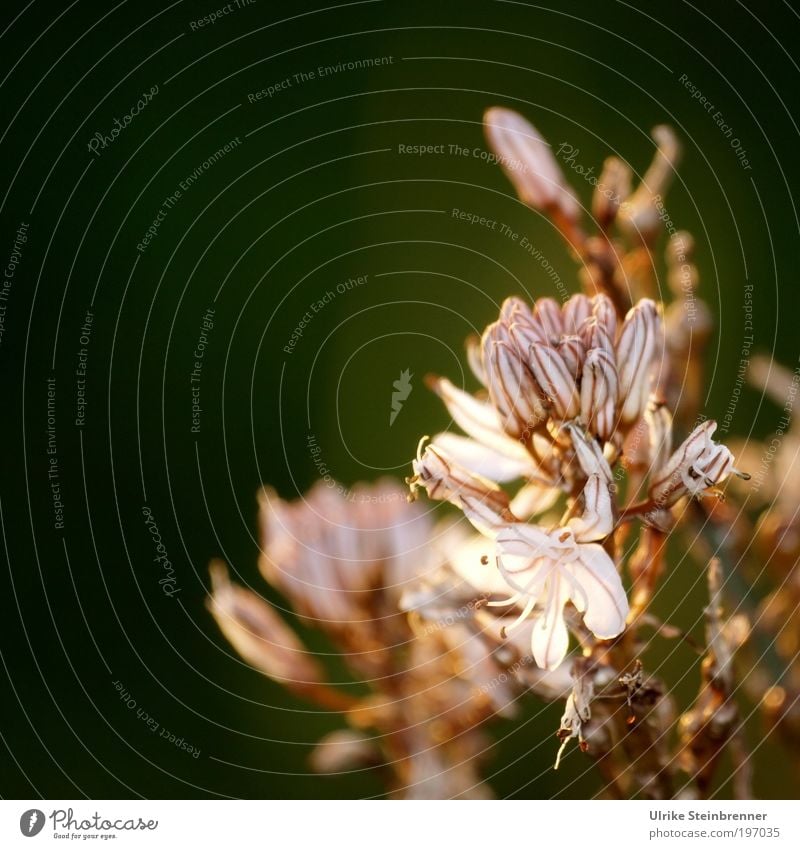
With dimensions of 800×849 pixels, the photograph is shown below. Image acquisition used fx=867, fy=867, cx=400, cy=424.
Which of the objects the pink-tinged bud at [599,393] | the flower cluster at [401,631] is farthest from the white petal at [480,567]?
the pink-tinged bud at [599,393]

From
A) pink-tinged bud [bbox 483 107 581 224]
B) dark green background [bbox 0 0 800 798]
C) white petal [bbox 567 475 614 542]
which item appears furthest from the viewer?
dark green background [bbox 0 0 800 798]

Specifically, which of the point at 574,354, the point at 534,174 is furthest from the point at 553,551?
the point at 534,174

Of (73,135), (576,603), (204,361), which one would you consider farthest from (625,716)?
(73,135)

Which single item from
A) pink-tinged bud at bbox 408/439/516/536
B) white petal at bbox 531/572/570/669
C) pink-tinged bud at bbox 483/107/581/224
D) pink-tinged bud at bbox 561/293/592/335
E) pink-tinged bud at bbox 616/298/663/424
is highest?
pink-tinged bud at bbox 483/107/581/224

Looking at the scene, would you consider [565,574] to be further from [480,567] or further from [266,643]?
[266,643]

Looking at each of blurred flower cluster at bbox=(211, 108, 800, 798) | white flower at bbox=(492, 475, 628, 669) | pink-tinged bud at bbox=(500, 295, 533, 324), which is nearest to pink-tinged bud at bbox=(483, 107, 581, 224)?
blurred flower cluster at bbox=(211, 108, 800, 798)

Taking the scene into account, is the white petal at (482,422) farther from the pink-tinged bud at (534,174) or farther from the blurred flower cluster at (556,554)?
the pink-tinged bud at (534,174)

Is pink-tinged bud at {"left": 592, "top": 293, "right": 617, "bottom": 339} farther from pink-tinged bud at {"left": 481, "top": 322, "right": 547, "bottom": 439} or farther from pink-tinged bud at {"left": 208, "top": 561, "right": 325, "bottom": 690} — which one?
pink-tinged bud at {"left": 208, "top": 561, "right": 325, "bottom": 690}

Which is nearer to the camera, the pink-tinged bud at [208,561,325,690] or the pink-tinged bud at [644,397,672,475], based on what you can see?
the pink-tinged bud at [644,397,672,475]
